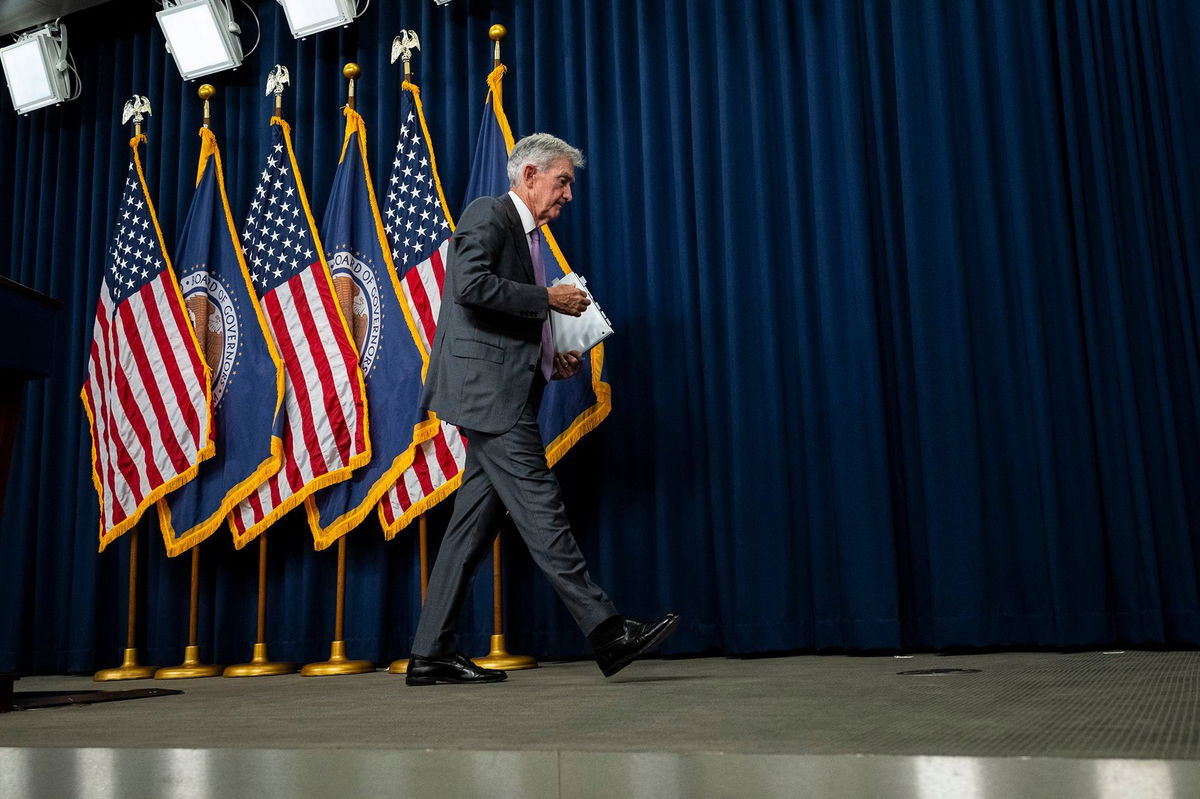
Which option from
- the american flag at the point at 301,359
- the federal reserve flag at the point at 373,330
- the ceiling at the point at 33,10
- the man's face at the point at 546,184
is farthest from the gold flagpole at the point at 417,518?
the ceiling at the point at 33,10

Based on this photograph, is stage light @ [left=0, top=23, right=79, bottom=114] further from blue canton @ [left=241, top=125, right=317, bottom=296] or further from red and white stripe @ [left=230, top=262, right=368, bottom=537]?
red and white stripe @ [left=230, top=262, right=368, bottom=537]

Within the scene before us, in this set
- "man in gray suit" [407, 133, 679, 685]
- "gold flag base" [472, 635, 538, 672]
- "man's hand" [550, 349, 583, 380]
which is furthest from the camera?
"gold flag base" [472, 635, 538, 672]

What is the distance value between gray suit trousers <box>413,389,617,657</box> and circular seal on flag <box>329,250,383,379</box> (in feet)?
4.71

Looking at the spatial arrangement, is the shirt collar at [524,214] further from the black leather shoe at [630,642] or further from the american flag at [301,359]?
the american flag at [301,359]

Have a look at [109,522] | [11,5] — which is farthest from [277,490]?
[11,5]

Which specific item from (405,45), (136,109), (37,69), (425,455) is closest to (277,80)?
(405,45)

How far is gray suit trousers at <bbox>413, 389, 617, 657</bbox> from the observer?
2555 millimetres

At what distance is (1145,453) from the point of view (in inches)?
125

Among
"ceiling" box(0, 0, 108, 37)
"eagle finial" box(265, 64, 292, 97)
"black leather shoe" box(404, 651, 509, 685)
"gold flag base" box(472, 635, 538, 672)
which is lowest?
"gold flag base" box(472, 635, 538, 672)

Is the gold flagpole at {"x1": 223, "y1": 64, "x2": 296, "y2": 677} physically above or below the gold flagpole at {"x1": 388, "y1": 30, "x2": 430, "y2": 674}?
below

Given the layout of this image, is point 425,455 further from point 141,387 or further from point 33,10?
point 33,10

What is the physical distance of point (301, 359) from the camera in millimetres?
4133

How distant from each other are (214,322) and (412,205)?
100 cm

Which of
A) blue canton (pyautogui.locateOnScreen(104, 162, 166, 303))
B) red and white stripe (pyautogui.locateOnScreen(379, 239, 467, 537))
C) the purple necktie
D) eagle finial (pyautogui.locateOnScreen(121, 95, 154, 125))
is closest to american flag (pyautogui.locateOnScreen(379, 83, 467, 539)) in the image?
red and white stripe (pyautogui.locateOnScreen(379, 239, 467, 537))
